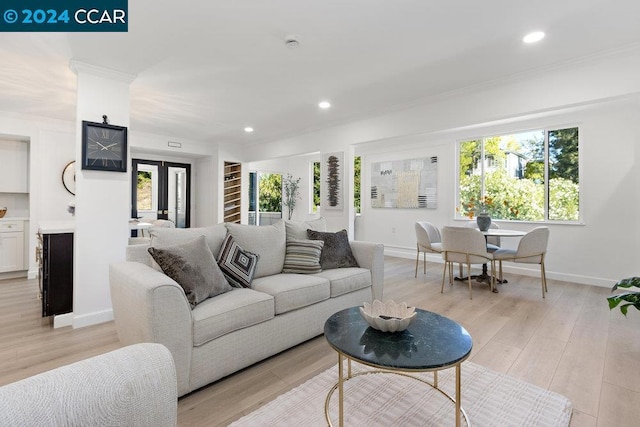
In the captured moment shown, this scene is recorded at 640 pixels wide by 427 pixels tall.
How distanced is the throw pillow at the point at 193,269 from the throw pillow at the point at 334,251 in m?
1.04

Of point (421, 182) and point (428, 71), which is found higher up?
point (428, 71)

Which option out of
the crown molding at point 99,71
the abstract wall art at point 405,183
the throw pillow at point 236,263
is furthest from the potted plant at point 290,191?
the throw pillow at point 236,263

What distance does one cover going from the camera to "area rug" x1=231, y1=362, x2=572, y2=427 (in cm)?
155

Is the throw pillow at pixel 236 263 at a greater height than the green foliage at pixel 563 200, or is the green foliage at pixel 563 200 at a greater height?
the green foliage at pixel 563 200

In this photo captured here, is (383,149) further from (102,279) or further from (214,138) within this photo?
(102,279)

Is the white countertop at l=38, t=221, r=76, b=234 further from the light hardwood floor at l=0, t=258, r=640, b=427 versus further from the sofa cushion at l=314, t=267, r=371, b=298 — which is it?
the sofa cushion at l=314, t=267, r=371, b=298

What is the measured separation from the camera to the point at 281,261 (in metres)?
2.84

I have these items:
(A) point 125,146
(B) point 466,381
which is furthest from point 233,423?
(A) point 125,146

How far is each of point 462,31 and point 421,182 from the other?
377cm

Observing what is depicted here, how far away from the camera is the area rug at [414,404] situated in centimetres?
155

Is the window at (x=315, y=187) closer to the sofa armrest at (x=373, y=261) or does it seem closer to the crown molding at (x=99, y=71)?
the sofa armrest at (x=373, y=261)

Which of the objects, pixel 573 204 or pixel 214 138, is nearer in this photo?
pixel 573 204

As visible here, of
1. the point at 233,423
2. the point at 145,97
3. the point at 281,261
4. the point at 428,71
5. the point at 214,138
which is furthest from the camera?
the point at 214,138

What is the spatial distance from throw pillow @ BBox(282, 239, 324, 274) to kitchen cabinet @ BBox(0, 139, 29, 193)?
478 centimetres
